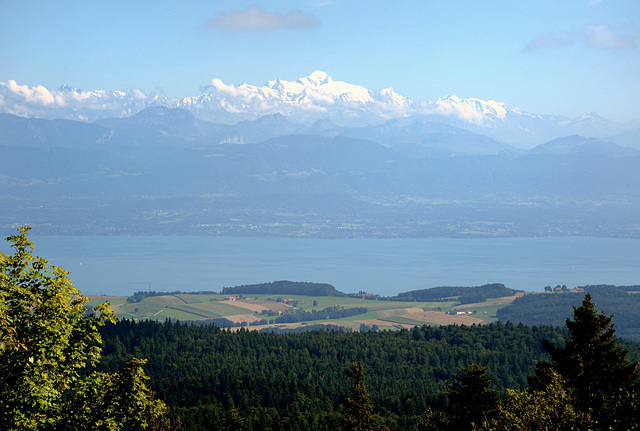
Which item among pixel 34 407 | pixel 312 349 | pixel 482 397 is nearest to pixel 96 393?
pixel 34 407

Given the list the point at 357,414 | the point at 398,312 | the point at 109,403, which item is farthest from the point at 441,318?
the point at 109,403

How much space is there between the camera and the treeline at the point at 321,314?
596 feet

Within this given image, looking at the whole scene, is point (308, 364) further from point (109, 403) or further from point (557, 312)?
point (557, 312)

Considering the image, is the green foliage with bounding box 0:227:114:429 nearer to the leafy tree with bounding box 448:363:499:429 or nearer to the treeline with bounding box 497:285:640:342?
the leafy tree with bounding box 448:363:499:429

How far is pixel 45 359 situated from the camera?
62.5ft

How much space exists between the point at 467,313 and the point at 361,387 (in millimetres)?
158366

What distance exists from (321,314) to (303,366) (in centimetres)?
8846

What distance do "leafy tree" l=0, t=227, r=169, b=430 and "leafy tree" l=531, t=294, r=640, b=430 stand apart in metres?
16.0

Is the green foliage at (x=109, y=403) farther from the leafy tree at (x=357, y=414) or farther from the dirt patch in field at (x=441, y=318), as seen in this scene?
the dirt patch in field at (x=441, y=318)

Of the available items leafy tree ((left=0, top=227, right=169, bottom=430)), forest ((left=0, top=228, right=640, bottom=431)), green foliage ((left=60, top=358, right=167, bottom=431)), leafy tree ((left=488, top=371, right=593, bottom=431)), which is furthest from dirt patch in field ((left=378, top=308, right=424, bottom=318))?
leafy tree ((left=0, top=227, right=169, bottom=430))

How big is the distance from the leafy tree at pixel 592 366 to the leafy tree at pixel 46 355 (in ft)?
52.3

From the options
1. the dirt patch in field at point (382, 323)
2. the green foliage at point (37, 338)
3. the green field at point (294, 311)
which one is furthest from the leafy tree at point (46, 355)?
the green field at point (294, 311)

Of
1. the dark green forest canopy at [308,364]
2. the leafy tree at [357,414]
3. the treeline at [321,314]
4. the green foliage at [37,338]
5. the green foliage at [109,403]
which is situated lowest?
the dark green forest canopy at [308,364]

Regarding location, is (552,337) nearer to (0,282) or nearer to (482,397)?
(482,397)
